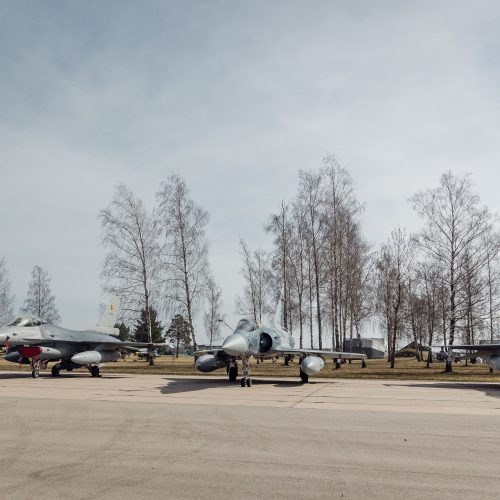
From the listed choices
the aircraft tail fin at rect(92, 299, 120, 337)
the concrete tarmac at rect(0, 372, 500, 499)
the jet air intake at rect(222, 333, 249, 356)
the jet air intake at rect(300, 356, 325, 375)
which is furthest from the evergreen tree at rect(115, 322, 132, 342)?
the concrete tarmac at rect(0, 372, 500, 499)

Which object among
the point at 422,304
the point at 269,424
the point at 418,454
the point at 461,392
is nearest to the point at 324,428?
the point at 269,424

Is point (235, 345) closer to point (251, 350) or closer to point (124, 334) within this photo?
point (251, 350)

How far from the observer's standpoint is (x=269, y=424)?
10.0m

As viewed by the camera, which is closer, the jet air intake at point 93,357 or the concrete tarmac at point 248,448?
the concrete tarmac at point 248,448

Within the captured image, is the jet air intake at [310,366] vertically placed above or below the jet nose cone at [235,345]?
below

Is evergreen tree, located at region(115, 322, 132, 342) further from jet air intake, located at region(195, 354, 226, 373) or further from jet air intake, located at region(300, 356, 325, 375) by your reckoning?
jet air intake, located at region(300, 356, 325, 375)

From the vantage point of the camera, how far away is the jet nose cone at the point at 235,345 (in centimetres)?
1720

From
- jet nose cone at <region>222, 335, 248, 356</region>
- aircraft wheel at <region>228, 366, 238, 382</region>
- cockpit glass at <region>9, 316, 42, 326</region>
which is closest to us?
jet nose cone at <region>222, 335, 248, 356</region>

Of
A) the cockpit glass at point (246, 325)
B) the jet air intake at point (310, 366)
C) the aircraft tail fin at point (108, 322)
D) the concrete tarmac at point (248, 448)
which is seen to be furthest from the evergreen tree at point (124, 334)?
the concrete tarmac at point (248, 448)

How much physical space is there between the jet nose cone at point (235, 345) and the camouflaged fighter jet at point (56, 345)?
9.27 m

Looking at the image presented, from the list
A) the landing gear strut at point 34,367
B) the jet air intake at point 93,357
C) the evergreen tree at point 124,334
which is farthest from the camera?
the evergreen tree at point 124,334

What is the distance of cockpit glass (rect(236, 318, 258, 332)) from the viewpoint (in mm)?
18969

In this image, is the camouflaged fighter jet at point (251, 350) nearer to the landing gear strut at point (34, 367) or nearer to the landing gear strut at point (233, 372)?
the landing gear strut at point (233, 372)

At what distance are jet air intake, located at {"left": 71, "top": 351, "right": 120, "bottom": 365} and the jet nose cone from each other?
9.50m
